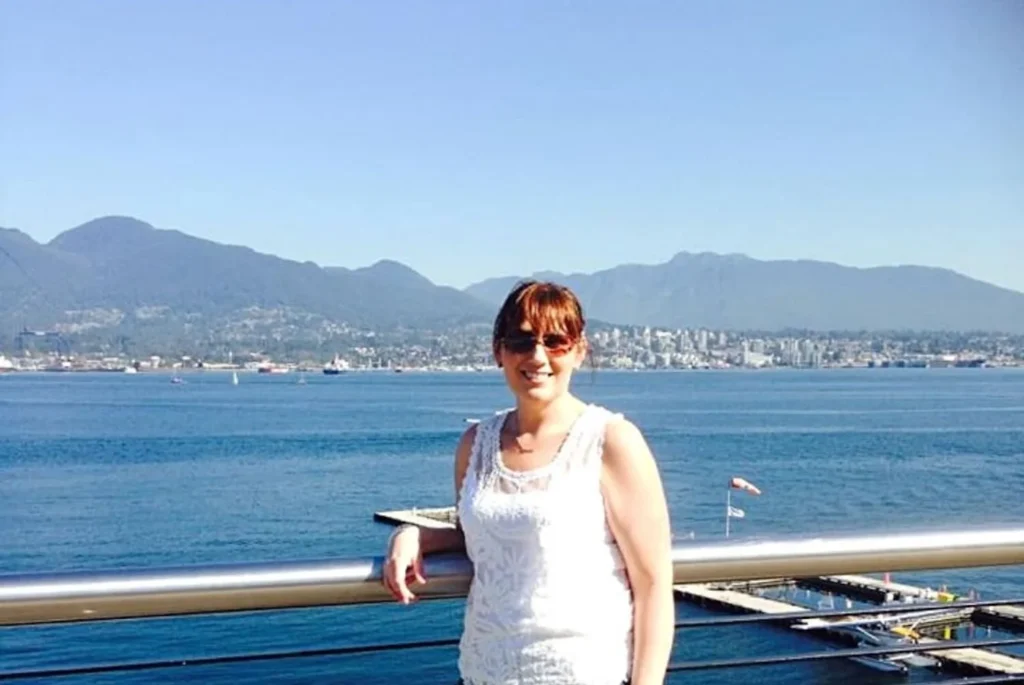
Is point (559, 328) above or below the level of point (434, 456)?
above

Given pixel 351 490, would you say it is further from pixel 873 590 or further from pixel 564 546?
pixel 564 546

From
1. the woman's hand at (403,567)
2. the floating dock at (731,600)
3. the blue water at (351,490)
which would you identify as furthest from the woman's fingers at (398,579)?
the floating dock at (731,600)

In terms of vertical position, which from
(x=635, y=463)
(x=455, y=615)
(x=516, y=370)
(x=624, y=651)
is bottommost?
(x=455, y=615)

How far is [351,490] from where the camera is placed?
5881 cm

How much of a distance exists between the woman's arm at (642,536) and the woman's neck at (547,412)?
0.10 metres

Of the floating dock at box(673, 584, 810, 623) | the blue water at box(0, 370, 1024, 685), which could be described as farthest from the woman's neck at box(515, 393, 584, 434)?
the floating dock at box(673, 584, 810, 623)

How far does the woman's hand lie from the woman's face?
0.32 m

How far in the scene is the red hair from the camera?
2096 millimetres

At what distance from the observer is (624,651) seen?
202 centimetres

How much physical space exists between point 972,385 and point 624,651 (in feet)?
604

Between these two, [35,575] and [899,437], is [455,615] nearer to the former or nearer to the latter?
[35,575]

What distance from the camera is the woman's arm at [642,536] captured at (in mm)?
1985

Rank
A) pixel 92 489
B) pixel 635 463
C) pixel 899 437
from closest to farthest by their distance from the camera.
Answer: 1. pixel 635 463
2. pixel 92 489
3. pixel 899 437

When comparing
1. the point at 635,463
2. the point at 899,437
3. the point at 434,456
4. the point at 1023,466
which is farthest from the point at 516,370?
the point at 899,437
